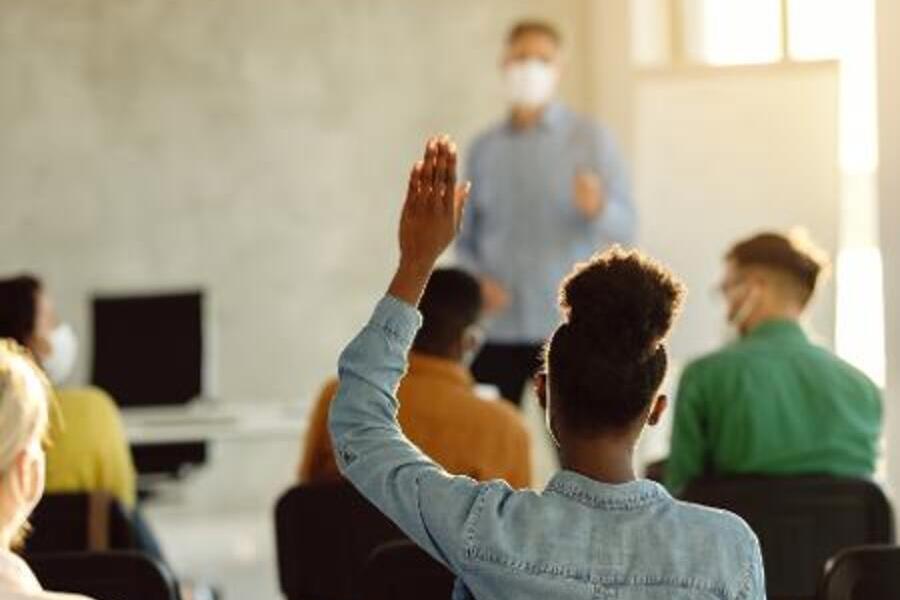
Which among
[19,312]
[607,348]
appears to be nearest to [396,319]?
[607,348]

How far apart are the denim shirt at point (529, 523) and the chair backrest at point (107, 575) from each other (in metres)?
1.25

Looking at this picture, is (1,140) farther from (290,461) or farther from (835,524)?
(835,524)

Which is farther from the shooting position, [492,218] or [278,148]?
[278,148]

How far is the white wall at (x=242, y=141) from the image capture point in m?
11.4

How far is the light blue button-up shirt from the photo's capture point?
934 cm

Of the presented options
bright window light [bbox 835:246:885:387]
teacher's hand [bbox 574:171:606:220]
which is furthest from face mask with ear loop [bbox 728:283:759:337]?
bright window light [bbox 835:246:885:387]

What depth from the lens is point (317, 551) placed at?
4879 mm

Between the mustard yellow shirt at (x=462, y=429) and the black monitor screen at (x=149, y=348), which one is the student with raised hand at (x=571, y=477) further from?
the black monitor screen at (x=149, y=348)

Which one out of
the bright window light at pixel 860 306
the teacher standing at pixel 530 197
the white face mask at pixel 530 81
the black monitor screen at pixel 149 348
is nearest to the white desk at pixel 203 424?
the black monitor screen at pixel 149 348

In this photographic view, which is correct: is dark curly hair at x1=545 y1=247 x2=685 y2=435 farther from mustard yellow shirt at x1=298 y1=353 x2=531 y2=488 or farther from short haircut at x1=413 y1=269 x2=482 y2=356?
short haircut at x1=413 y1=269 x2=482 y2=356

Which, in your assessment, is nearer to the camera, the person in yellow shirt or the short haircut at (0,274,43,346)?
the person in yellow shirt

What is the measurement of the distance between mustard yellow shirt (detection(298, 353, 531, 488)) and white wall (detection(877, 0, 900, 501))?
1.85 meters

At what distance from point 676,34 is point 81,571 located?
7.32 m

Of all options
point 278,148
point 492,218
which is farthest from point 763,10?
point 278,148
